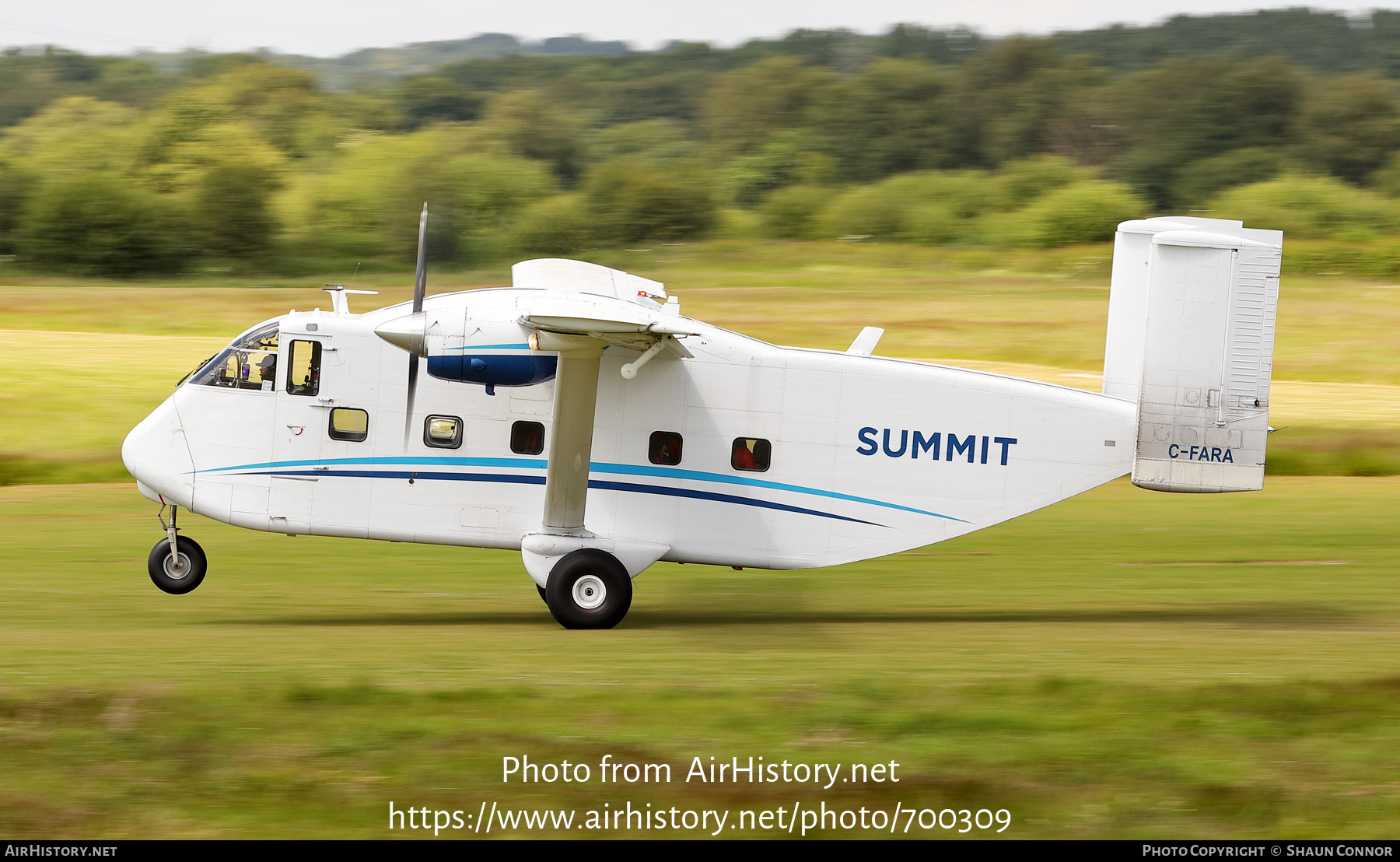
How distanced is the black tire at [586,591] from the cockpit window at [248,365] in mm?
3790

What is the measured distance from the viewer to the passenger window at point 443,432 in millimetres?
14070

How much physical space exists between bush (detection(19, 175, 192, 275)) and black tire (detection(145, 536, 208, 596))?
40.2 meters

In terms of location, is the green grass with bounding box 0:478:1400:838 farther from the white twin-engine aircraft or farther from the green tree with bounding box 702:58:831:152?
the green tree with bounding box 702:58:831:152

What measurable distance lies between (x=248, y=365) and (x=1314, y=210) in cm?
6788

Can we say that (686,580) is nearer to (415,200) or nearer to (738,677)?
(738,677)

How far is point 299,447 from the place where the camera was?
14078 mm

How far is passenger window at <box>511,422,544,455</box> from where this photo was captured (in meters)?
14.1

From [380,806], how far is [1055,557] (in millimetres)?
13017

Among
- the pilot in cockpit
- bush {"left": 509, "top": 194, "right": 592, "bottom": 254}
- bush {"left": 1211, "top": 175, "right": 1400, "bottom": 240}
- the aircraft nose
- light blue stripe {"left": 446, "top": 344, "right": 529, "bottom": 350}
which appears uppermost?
bush {"left": 1211, "top": 175, "right": 1400, "bottom": 240}

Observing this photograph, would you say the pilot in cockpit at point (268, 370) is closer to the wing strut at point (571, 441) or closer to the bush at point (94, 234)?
the wing strut at point (571, 441)

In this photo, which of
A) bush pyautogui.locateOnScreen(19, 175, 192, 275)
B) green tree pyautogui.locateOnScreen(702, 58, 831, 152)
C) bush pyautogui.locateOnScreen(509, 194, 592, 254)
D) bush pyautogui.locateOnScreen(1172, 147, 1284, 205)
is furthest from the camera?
green tree pyautogui.locateOnScreen(702, 58, 831, 152)

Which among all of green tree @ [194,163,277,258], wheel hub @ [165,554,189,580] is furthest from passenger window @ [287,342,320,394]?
green tree @ [194,163,277,258]

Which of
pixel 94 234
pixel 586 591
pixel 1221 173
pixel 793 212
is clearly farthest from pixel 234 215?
pixel 1221 173

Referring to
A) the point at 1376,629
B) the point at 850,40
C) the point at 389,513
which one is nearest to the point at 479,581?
the point at 389,513
